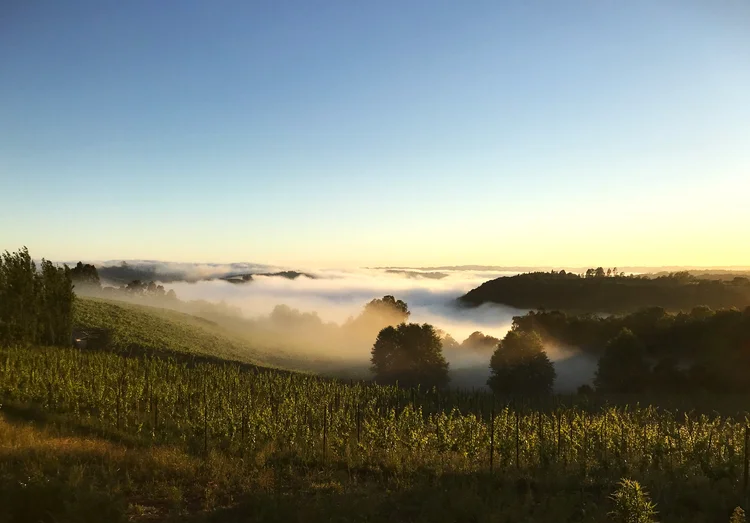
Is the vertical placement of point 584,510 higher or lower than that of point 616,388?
higher

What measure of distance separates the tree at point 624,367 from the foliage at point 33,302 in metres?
58.8

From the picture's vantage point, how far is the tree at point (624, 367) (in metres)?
57.1

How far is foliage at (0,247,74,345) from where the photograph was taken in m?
38.5

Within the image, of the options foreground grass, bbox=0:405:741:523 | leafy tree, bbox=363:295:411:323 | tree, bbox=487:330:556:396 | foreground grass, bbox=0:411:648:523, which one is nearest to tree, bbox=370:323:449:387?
tree, bbox=487:330:556:396

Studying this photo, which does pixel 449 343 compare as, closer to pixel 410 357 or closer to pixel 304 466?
pixel 410 357

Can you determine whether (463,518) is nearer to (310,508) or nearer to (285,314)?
(310,508)

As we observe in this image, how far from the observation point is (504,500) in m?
11.8

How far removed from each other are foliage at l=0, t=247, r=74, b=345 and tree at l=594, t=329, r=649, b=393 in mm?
58800

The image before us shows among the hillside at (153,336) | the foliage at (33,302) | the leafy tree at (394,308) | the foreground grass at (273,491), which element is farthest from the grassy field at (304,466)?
the leafy tree at (394,308)

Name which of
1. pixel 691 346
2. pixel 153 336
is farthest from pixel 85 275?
pixel 691 346

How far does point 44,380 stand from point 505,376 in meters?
49.2

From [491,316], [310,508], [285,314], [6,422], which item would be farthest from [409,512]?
[491,316]

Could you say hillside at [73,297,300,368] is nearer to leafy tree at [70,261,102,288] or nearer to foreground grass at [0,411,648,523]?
foreground grass at [0,411,648,523]

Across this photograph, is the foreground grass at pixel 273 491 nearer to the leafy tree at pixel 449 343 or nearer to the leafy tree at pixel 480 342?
the leafy tree at pixel 480 342
